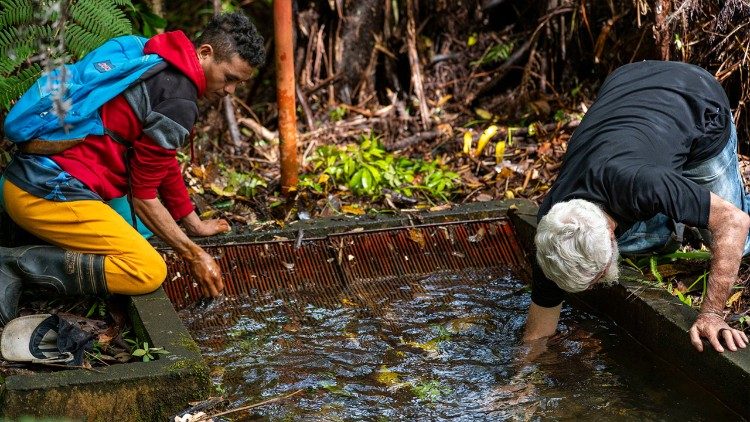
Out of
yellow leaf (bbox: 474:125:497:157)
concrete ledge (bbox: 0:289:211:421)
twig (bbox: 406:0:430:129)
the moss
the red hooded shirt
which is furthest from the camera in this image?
twig (bbox: 406:0:430:129)

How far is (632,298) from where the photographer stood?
4.32 m

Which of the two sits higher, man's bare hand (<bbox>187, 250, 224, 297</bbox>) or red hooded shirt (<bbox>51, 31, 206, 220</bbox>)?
red hooded shirt (<bbox>51, 31, 206, 220</bbox>)

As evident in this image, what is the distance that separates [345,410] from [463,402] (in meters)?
0.53

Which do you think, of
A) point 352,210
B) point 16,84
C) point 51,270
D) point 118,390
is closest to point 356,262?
point 352,210

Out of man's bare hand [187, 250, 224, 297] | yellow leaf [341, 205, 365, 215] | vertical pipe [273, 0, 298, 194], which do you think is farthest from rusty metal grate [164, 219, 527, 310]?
vertical pipe [273, 0, 298, 194]

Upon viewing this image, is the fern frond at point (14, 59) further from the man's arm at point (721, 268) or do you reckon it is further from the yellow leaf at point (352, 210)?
the man's arm at point (721, 268)

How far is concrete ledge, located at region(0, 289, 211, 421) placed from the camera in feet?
11.0

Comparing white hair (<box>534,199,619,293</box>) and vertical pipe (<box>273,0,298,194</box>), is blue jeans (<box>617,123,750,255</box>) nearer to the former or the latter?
white hair (<box>534,199,619,293</box>)

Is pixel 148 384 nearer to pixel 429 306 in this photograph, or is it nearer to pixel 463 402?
pixel 463 402

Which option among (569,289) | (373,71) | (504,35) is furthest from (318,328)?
(504,35)

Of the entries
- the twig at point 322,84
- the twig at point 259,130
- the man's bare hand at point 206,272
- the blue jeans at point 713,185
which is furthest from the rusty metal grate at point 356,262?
the twig at point 322,84

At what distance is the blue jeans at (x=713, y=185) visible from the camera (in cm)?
438

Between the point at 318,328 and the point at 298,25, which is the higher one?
the point at 298,25

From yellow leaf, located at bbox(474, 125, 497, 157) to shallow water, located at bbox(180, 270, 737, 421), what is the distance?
67.4 inches
